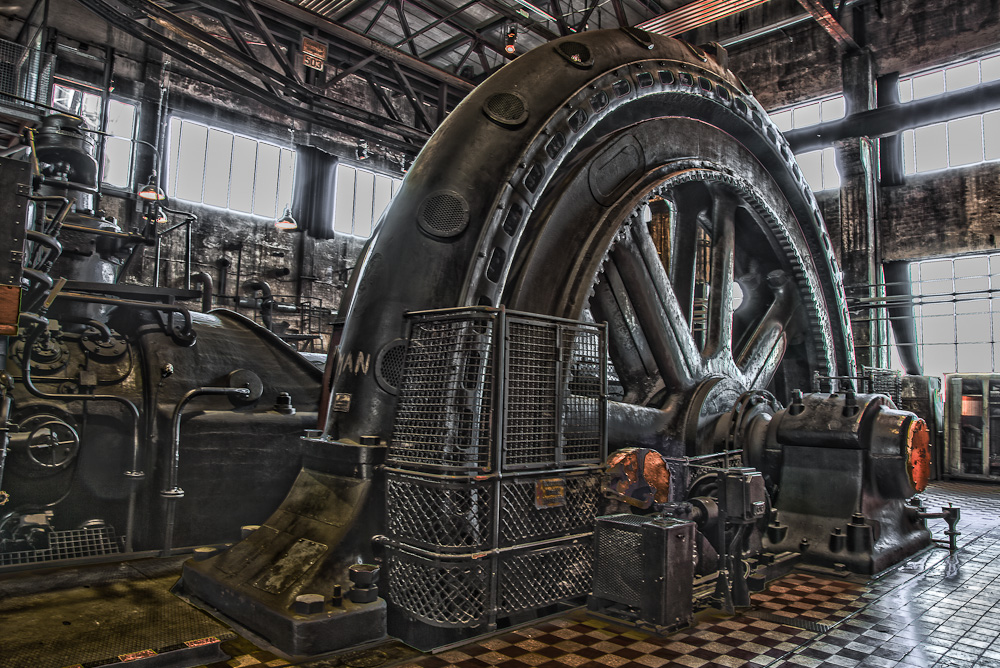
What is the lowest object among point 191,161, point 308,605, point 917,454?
point 308,605

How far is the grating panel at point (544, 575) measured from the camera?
2.96 m

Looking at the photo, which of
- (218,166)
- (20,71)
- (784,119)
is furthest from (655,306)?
(784,119)

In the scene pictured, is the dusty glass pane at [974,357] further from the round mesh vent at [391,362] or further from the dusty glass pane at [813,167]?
the round mesh vent at [391,362]

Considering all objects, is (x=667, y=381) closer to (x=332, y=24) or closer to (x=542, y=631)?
(x=542, y=631)

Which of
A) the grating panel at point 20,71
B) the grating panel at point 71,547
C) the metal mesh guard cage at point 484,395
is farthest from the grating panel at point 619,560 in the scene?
the grating panel at point 20,71

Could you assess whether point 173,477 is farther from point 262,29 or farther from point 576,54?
point 262,29

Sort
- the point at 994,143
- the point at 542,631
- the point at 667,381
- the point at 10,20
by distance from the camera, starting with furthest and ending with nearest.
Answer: the point at 994,143, the point at 10,20, the point at 667,381, the point at 542,631

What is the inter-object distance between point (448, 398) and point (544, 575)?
94 centimetres

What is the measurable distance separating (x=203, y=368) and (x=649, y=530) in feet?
11.3

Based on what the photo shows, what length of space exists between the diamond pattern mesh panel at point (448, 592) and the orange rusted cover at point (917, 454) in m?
3.26

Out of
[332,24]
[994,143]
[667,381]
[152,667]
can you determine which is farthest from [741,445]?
[994,143]

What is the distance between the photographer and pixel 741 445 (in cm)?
479

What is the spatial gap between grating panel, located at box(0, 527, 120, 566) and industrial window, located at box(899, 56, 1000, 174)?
17.0 metres

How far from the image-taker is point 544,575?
3.13 m
